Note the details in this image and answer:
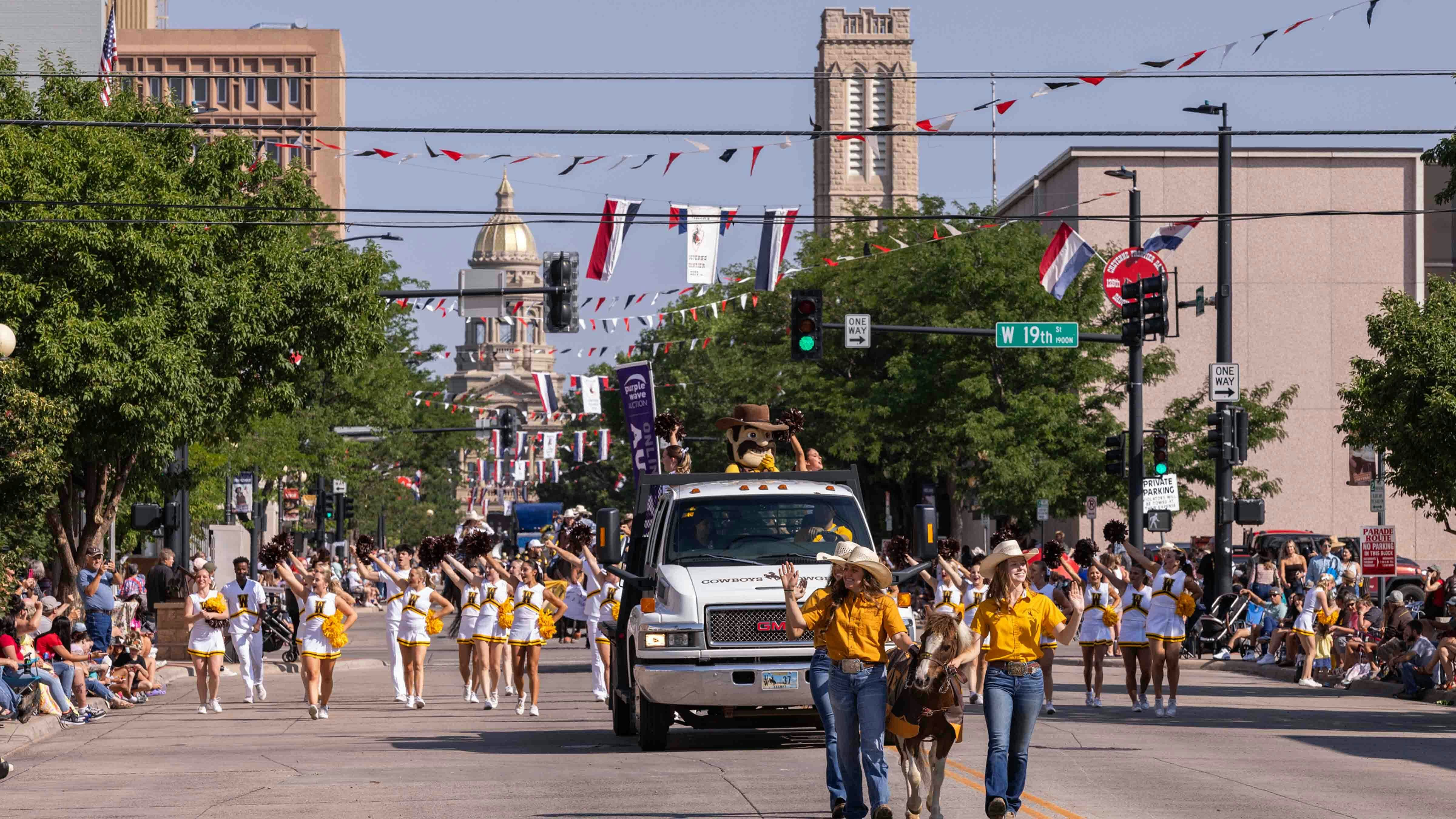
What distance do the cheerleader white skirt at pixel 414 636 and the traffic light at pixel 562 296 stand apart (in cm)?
688

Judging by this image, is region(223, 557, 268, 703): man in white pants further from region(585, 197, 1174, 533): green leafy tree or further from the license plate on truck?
region(585, 197, 1174, 533): green leafy tree

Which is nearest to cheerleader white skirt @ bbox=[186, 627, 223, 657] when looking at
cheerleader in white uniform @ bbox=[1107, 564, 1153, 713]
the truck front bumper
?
the truck front bumper

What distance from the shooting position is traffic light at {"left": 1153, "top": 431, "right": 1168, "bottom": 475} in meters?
32.1

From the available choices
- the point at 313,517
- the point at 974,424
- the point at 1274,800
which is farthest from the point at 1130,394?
the point at 313,517

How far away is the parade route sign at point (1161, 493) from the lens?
31.9m

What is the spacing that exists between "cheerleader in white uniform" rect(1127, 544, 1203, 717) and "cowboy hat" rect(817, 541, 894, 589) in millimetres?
9512

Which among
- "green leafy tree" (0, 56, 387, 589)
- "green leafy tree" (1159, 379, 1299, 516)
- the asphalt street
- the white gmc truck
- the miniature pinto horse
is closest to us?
the miniature pinto horse

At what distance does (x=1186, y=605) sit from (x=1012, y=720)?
29.6 feet

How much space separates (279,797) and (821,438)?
42.0 meters

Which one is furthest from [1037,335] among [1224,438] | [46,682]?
[46,682]

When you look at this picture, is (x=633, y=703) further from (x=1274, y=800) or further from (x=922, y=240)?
(x=922, y=240)

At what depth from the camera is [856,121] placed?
124 m

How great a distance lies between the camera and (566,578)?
1267 inches

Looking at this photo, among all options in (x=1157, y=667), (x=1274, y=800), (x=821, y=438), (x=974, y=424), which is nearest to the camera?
(x=1274, y=800)
